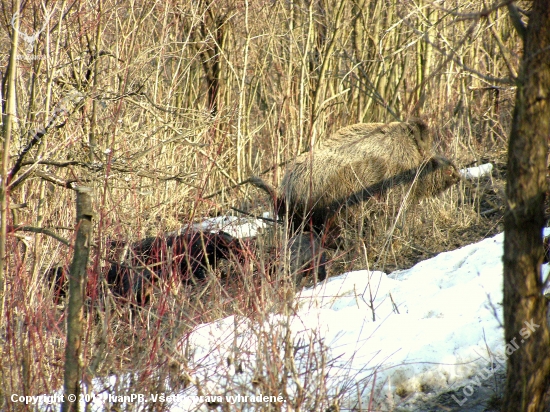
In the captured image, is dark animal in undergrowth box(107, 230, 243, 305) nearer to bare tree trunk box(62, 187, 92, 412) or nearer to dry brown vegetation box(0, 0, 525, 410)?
dry brown vegetation box(0, 0, 525, 410)

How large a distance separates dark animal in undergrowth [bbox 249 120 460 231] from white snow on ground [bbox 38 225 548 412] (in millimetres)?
980

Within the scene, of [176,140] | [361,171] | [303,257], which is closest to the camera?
[176,140]

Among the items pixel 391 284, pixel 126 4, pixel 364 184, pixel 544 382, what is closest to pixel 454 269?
pixel 391 284

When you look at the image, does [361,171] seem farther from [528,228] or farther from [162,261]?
[528,228]

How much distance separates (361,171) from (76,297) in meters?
3.57

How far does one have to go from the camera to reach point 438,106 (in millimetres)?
8133

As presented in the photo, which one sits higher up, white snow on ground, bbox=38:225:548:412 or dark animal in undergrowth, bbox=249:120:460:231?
dark animal in undergrowth, bbox=249:120:460:231

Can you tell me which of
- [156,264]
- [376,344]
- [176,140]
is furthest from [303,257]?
Answer: [156,264]

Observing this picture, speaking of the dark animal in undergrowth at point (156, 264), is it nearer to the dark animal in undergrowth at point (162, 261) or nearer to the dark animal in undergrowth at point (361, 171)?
the dark animal in undergrowth at point (162, 261)

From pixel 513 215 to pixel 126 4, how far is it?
5549 mm

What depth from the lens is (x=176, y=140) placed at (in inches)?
186

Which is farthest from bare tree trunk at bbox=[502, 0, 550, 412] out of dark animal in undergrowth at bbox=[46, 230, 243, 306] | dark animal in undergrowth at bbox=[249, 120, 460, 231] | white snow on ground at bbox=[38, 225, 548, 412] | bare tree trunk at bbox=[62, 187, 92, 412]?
dark animal in undergrowth at bbox=[249, 120, 460, 231]

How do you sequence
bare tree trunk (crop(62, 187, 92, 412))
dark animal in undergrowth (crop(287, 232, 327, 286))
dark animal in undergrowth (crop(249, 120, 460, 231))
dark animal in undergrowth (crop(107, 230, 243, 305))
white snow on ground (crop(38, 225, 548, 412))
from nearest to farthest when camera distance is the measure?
bare tree trunk (crop(62, 187, 92, 412)), white snow on ground (crop(38, 225, 548, 412)), dark animal in undergrowth (crop(107, 230, 243, 305)), dark animal in undergrowth (crop(287, 232, 327, 286)), dark animal in undergrowth (crop(249, 120, 460, 231))

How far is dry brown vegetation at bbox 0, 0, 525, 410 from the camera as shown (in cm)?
269
